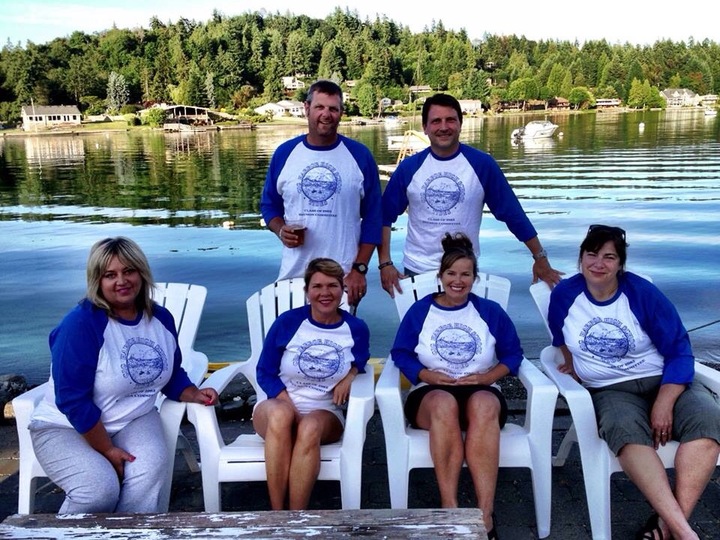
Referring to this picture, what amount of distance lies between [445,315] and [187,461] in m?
1.39

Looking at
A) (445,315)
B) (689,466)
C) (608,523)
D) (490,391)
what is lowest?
(608,523)

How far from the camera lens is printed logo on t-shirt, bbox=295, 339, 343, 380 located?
282 centimetres

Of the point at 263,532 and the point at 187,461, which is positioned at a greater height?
the point at 263,532

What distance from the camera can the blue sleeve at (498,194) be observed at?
3367 mm

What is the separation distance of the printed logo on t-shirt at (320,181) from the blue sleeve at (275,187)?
144 millimetres

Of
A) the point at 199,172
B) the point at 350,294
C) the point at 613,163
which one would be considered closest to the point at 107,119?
the point at 199,172

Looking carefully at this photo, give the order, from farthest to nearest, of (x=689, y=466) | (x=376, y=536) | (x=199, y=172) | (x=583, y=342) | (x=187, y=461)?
1. (x=199, y=172)
2. (x=187, y=461)
3. (x=583, y=342)
4. (x=689, y=466)
5. (x=376, y=536)

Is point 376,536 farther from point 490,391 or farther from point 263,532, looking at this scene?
point 490,391

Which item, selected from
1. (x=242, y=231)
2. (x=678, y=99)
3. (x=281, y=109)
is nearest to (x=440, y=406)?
(x=242, y=231)

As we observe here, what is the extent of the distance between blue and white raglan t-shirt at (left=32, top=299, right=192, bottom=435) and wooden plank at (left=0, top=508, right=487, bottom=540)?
51cm

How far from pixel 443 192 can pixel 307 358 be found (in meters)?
1.13

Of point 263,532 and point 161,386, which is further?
point 161,386

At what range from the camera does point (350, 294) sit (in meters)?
3.37

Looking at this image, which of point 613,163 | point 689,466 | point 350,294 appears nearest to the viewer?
point 689,466
